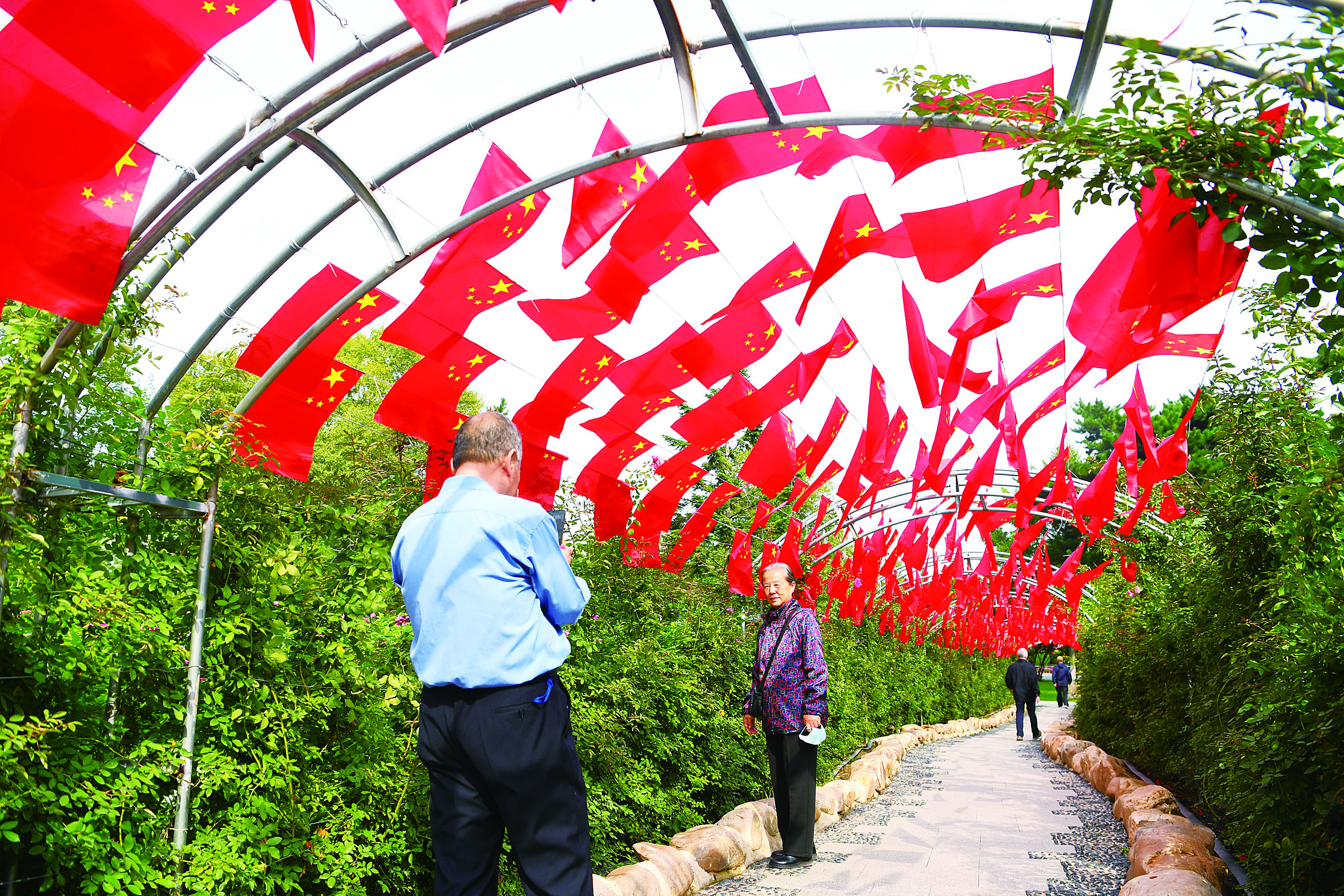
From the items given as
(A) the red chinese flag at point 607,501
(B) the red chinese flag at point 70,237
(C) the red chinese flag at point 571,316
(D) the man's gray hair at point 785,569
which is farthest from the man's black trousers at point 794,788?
(B) the red chinese flag at point 70,237

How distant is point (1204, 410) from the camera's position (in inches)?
197

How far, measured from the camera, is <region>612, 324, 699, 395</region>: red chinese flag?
5051 mm

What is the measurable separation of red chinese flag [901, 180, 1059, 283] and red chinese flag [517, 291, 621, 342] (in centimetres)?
152

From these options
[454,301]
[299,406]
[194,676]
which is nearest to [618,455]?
[454,301]

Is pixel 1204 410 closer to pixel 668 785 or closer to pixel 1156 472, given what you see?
pixel 1156 472

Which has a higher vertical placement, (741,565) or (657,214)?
(657,214)

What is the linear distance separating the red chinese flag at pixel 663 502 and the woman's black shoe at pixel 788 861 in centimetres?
227

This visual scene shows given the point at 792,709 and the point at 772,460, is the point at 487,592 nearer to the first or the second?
the point at 792,709

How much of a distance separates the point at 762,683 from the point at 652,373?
1845 millimetres

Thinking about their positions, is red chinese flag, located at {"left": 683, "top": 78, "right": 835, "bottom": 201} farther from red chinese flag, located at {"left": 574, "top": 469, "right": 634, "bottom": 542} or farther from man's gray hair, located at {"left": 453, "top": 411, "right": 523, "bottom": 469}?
red chinese flag, located at {"left": 574, "top": 469, "right": 634, "bottom": 542}

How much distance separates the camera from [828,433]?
21.1 ft

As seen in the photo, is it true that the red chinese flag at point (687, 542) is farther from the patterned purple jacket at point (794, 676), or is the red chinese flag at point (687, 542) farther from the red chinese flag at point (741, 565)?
the patterned purple jacket at point (794, 676)

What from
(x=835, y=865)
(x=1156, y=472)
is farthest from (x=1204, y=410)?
(x=835, y=865)

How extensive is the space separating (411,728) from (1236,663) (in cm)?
407
